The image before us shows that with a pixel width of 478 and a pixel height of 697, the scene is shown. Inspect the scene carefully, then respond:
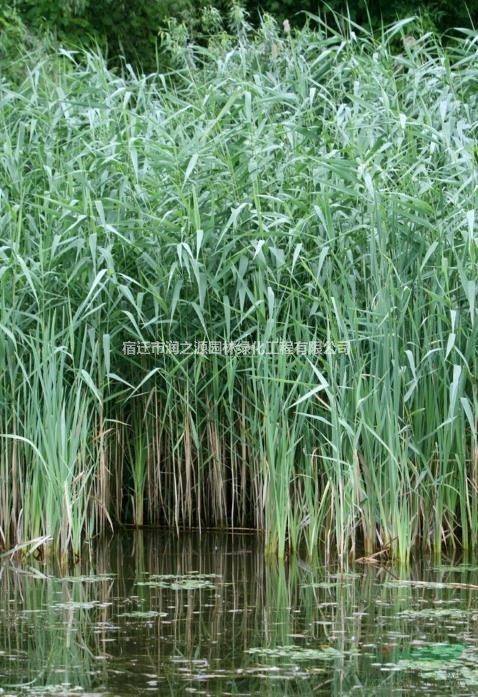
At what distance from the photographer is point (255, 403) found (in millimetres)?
5473

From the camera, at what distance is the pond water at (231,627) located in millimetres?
3516

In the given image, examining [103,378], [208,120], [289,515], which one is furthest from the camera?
[208,120]

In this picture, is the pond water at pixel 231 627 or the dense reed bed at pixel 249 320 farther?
the dense reed bed at pixel 249 320

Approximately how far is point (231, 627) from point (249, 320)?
207cm

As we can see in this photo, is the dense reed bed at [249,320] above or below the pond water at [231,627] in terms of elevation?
above

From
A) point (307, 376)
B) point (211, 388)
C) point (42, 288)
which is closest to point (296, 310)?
point (307, 376)

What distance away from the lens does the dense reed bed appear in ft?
17.2

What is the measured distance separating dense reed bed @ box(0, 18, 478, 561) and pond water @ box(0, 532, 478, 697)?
34 cm

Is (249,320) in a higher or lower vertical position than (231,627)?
higher

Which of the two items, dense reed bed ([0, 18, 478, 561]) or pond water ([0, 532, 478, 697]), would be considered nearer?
pond water ([0, 532, 478, 697])

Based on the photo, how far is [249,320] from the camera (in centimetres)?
584

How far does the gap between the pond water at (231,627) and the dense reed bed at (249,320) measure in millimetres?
343

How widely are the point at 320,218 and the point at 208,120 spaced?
1150 mm

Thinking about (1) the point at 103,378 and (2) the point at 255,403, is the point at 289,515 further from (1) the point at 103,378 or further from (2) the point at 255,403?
(1) the point at 103,378
